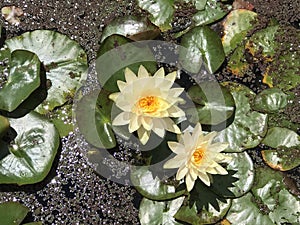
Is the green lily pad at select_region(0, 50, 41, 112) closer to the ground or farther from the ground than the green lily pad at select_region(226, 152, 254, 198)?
farther from the ground

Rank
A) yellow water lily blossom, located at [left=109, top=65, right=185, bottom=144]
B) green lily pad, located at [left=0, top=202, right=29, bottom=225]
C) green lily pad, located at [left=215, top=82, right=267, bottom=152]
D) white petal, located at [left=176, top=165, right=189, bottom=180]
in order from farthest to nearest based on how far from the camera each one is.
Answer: green lily pad, located at [left=215, top=82, right=267, bottom=152], green lily pad, located at [left=0, top=202, right=29, bottom=225], white petal, located at [left=176, top=165, right=189, bottom=180], yellow water lily blossom, located at [left=109, top=65, right=185, bottom=144]

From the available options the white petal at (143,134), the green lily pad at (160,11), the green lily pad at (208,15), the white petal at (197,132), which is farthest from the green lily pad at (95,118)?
the green lily pad at (208,15)

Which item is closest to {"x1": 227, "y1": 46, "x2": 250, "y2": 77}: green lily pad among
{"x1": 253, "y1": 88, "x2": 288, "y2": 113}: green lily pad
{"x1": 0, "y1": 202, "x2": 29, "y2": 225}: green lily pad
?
{"x1": 253, "y1": 88, "x2": 288, "y2": 113}: green lily pad

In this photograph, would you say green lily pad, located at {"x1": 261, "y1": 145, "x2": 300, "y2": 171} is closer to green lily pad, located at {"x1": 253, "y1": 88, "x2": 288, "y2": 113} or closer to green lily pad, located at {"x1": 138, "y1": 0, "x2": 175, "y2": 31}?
green lily pad, located at {"x1": 253, "y1": 88, "x2": 288, "y2": 113}

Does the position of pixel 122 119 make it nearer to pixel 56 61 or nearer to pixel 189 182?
pixel 189 182

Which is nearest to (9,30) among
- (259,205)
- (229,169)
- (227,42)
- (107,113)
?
(107,113)

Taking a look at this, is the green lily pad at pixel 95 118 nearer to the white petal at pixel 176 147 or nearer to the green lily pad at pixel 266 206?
the white petal at pixel 176 147

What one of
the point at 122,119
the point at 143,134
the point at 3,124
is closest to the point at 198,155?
the point at 143,134
